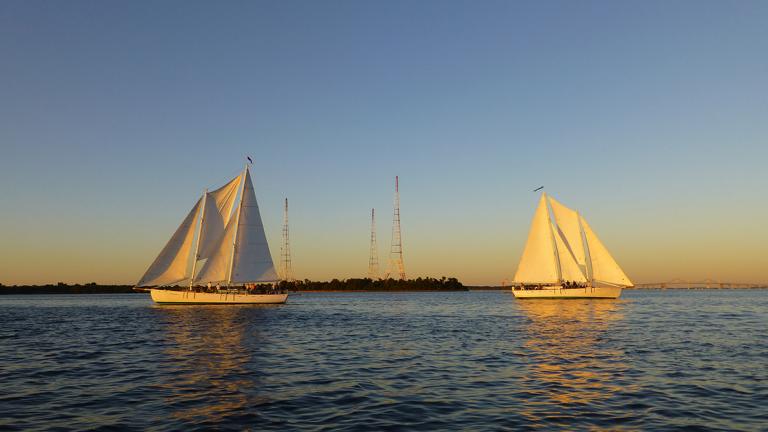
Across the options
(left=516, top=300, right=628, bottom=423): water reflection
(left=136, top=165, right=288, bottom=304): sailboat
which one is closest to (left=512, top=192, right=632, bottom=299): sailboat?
(left=136, top=165, right=288, bottom=304): sailboat

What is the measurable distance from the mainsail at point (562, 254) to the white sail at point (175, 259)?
191 feet

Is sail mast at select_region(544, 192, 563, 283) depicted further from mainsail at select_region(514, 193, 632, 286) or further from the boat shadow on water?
the boat shadow on water

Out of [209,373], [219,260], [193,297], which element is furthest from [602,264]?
[209,373]

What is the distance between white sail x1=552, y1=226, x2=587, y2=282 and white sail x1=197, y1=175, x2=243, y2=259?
184 ft

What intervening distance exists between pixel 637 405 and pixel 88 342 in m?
34.7

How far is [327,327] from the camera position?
50.2 metres

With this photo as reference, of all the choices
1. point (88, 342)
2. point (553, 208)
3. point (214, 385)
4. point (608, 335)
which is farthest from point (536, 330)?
point (553, 208)

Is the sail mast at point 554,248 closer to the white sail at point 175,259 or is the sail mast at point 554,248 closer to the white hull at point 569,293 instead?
the white hull at point 569,293

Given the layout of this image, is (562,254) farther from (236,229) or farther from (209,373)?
(209,373)

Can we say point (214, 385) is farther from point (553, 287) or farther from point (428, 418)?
point (553, 287)

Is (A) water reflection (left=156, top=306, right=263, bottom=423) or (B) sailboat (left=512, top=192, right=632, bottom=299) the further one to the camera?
(B) sailboat (left=512, top=192, right=632, bottom=299)

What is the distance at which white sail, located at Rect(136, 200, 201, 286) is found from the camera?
77000 millimetres

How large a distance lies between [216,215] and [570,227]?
203ft

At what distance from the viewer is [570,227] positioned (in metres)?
101
